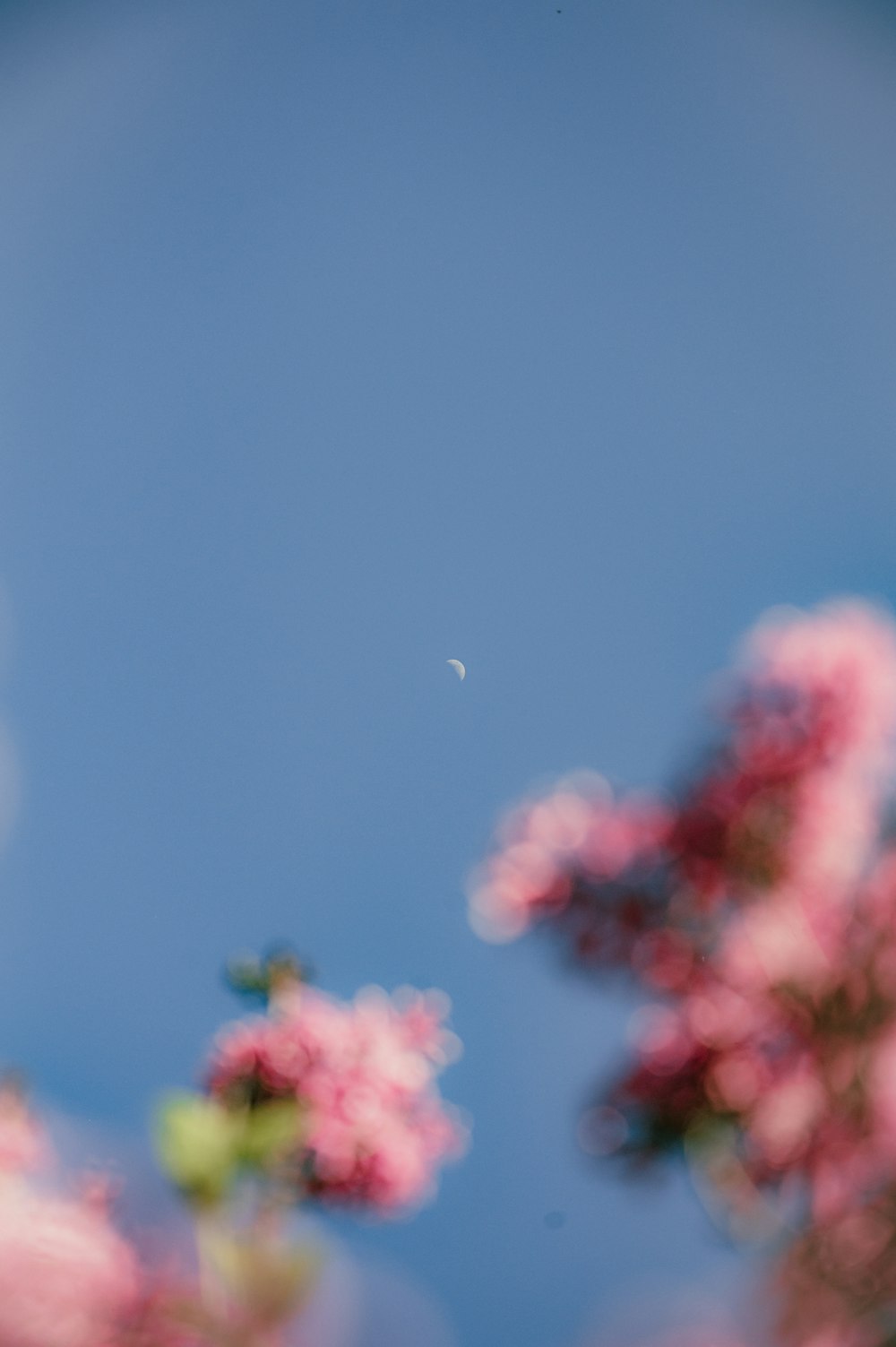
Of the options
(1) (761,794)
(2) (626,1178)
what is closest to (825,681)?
(1) (761,794)

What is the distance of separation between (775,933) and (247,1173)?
2312 mm

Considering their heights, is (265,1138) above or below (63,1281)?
below

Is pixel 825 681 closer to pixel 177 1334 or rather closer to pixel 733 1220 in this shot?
pixel 733 1220

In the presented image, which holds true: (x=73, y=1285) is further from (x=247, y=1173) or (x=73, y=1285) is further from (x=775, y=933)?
(x=775, y=933)

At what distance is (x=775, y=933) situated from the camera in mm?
2896

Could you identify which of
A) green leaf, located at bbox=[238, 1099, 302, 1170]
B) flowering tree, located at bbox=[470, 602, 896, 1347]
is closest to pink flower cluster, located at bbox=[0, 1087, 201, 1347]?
green leaf, located at bbox=[238, 1099, 302, 1170]

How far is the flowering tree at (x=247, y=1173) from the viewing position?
2.74 m

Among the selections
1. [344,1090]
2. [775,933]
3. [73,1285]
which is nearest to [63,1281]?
[73,1285]

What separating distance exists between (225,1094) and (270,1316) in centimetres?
127

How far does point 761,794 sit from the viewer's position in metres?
2.89

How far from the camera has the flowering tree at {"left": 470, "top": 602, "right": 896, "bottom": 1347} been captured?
2717 mm

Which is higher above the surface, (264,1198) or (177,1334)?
(264,1198)

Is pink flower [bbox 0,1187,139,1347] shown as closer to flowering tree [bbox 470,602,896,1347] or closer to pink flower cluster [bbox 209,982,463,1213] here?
pink flower cluster [bbox 209,982,463,1213]

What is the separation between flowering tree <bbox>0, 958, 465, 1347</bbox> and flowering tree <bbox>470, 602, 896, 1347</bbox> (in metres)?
1.41
